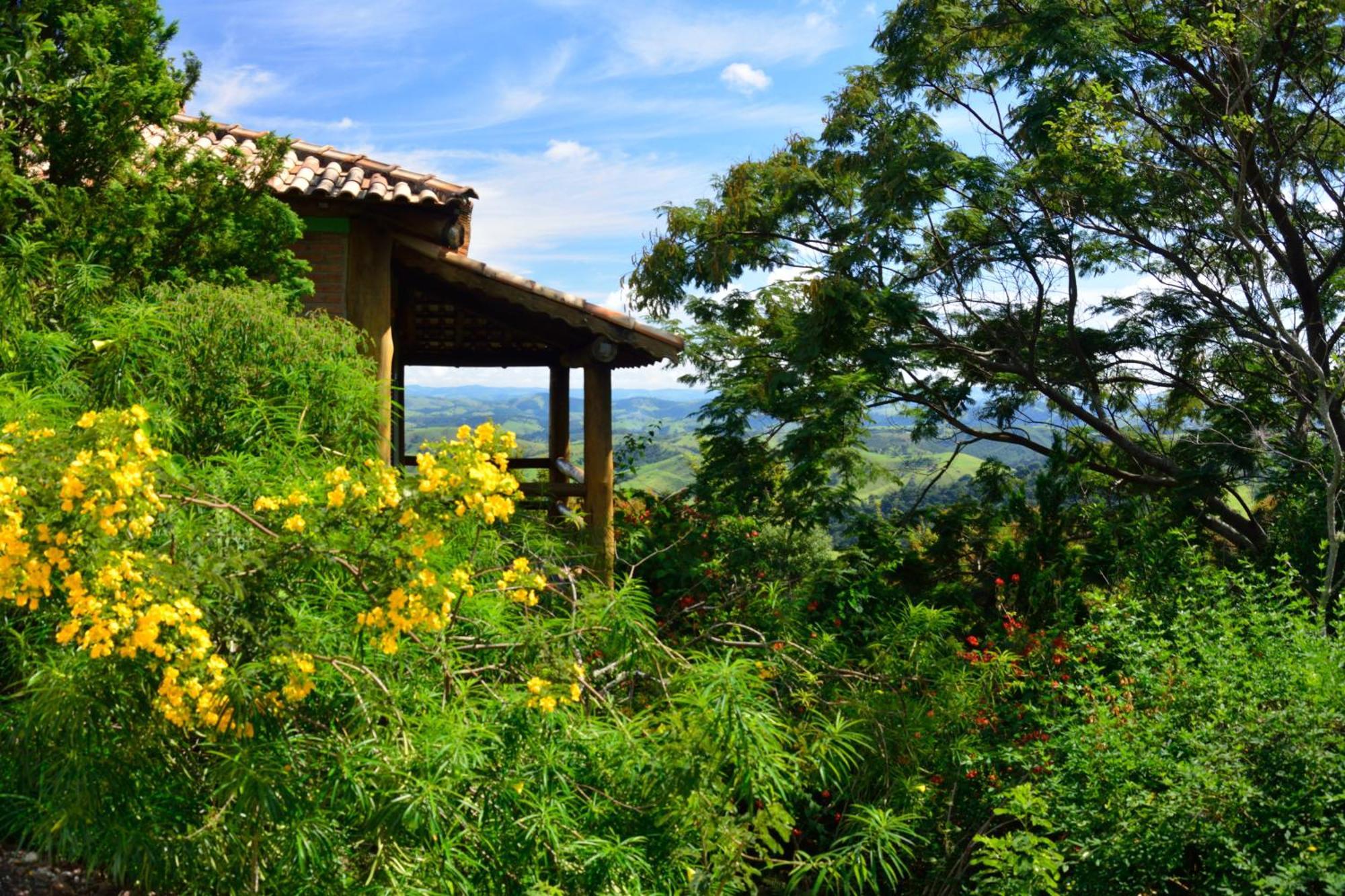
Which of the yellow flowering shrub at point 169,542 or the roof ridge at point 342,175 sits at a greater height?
the roof ridge at point 342,175

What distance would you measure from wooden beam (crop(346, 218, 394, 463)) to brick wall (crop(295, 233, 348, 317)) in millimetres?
47

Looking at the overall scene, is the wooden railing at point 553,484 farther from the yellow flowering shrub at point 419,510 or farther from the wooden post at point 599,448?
the yellow flowering shrub at point 419,510

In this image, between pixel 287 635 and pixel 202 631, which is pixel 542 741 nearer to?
pixel 287 635

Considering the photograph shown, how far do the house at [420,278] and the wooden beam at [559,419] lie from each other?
8.01 feet

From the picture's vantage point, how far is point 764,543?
9070 mm

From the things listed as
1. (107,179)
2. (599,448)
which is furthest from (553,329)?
(107,179)

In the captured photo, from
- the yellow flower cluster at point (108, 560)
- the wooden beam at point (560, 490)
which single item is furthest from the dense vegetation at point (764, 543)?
the wooden beam at point (560, 490)

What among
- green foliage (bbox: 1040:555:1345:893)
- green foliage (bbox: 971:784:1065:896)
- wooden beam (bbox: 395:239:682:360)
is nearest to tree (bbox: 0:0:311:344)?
wooden beam (bbox: 395:239:682:360)

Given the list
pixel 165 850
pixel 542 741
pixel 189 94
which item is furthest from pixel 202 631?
pixel 189 94

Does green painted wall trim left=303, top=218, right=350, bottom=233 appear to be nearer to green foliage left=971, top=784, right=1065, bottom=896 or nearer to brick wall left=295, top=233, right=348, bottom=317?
brick wall left=295, top=233, right=348, bottom=317

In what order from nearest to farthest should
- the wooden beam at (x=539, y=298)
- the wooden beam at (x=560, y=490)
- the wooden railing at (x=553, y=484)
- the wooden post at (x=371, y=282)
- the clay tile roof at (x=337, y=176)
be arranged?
A: the clay tile roof at (x=337, y=176)
the wooden post at (x=371, y=282)
the wooden beam at (x=539, y=298)
the wooden beam at (x=560, y=490)
the wooden railing at (x=553, y=484)

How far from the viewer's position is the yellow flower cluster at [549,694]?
3768mm

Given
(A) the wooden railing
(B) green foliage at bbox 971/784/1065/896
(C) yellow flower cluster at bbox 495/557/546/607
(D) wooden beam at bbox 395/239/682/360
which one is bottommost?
(B) green foliage at bbox 971/784/1065/896

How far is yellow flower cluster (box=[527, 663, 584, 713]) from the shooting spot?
377 cm
